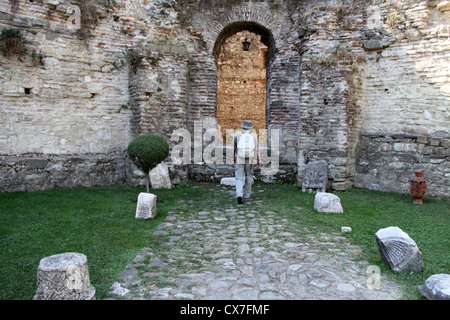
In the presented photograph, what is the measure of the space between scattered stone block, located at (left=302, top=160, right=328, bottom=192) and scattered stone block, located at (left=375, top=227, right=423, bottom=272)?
445 cm

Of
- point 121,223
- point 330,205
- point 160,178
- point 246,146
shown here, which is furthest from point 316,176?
point 121,223

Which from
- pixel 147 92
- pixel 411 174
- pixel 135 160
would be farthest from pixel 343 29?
pixel 135 160

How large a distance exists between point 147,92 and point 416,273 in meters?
7.18

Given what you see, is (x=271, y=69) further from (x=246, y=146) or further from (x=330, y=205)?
(x=330, y=205)

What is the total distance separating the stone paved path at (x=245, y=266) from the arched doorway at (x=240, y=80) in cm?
1054

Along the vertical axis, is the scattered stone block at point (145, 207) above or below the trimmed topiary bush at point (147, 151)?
below

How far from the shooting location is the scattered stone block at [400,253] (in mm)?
3479

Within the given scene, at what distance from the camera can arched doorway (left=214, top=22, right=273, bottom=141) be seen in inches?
603

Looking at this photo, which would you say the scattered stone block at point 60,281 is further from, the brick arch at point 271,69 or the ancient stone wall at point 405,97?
the ancient stone wall at point 405,97

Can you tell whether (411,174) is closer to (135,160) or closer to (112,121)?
(135,160)

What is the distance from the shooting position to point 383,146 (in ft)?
27.3

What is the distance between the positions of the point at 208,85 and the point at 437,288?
25.7 ft

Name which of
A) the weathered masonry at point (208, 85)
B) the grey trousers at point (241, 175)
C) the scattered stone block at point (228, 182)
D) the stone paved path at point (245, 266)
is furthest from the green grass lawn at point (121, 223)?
the weathered masonry at point (208, 85)

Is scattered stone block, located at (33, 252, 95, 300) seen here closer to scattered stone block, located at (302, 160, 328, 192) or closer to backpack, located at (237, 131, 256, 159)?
backpack, located at (237, 131, 256, 159)
